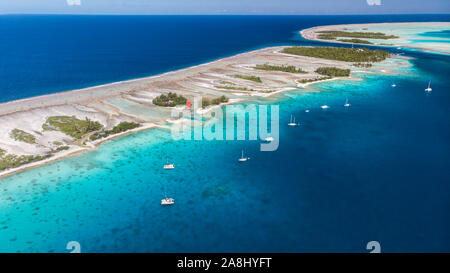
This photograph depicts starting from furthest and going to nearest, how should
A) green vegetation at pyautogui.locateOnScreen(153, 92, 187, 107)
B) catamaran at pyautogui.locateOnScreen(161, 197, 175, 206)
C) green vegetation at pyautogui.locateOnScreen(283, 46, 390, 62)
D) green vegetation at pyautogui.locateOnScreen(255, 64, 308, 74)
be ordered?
green vegetation at pyautogui.locateOnScreen(283, 46, 390, 62)
green vegetation at pyautogui.locateOnScreen(255, 64, 308, 74)
green vegetation at pyautogui.locateOnScreen(153, 92, 187, 107)
catamaran at pyautogui.locateOnScreen(161, 197, 175, 206)

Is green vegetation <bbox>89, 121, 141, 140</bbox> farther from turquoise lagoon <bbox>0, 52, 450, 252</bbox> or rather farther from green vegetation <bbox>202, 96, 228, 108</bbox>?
green vegetation <bbox>202, 96, 228, 108</bbox>

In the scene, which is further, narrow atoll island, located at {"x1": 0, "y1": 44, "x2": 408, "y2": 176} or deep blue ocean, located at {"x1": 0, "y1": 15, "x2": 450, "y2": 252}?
narrow atoll island, located at {"x1": 0, "y1": 44, "x2": 408, "y2": 176}

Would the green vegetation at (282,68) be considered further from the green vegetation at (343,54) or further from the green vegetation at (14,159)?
the green vegetation at (14,159)

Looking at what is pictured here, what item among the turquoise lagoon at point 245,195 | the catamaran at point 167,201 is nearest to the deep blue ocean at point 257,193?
the turquoise lagoon at point 245,195

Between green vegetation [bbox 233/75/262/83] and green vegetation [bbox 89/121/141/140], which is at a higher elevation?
green vegetation [bbox 233/75/262/83]

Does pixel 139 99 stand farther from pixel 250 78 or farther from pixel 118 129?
pixel 250 78

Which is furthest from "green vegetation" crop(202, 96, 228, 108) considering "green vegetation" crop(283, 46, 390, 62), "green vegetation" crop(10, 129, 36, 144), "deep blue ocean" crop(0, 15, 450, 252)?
"green vegetation" crop(283, 46, 390, 62)

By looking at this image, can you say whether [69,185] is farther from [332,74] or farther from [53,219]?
[332,74]
